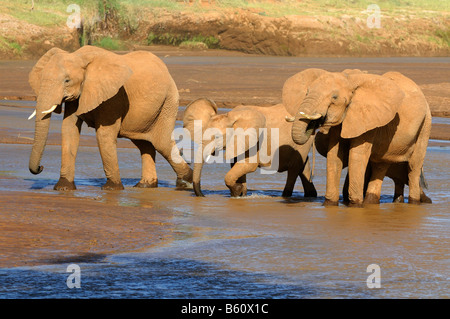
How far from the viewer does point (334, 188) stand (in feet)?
35.4

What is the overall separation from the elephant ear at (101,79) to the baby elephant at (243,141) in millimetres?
915

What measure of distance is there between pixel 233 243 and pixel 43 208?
215 centimetres

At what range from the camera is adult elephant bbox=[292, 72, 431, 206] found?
33.8 ft

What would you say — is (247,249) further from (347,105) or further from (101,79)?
(101,79)

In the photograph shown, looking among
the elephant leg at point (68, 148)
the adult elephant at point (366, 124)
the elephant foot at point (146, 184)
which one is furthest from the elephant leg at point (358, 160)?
the elephant leg at point (68, 148)

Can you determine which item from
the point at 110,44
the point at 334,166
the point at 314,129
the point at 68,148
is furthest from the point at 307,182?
the point at 110,44

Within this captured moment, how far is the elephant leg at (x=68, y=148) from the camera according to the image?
38.4 ft

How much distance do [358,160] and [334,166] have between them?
10.5 inches

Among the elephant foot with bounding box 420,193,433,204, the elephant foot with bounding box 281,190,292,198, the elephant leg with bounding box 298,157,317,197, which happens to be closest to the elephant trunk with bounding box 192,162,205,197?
the elephant foot with bounding box 281,190,292,198

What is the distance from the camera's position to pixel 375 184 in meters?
11.2

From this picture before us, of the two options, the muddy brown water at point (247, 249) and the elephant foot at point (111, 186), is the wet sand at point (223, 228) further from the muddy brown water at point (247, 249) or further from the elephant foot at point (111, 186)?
the elephant foot at point (111, 186)

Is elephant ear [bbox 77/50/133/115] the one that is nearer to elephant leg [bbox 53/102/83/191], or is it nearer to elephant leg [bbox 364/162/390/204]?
elephant leg [bbox 53/102/83/191]

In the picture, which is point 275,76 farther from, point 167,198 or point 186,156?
point 167,198

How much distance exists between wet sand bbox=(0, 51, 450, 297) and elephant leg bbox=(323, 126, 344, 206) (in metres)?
0.20
